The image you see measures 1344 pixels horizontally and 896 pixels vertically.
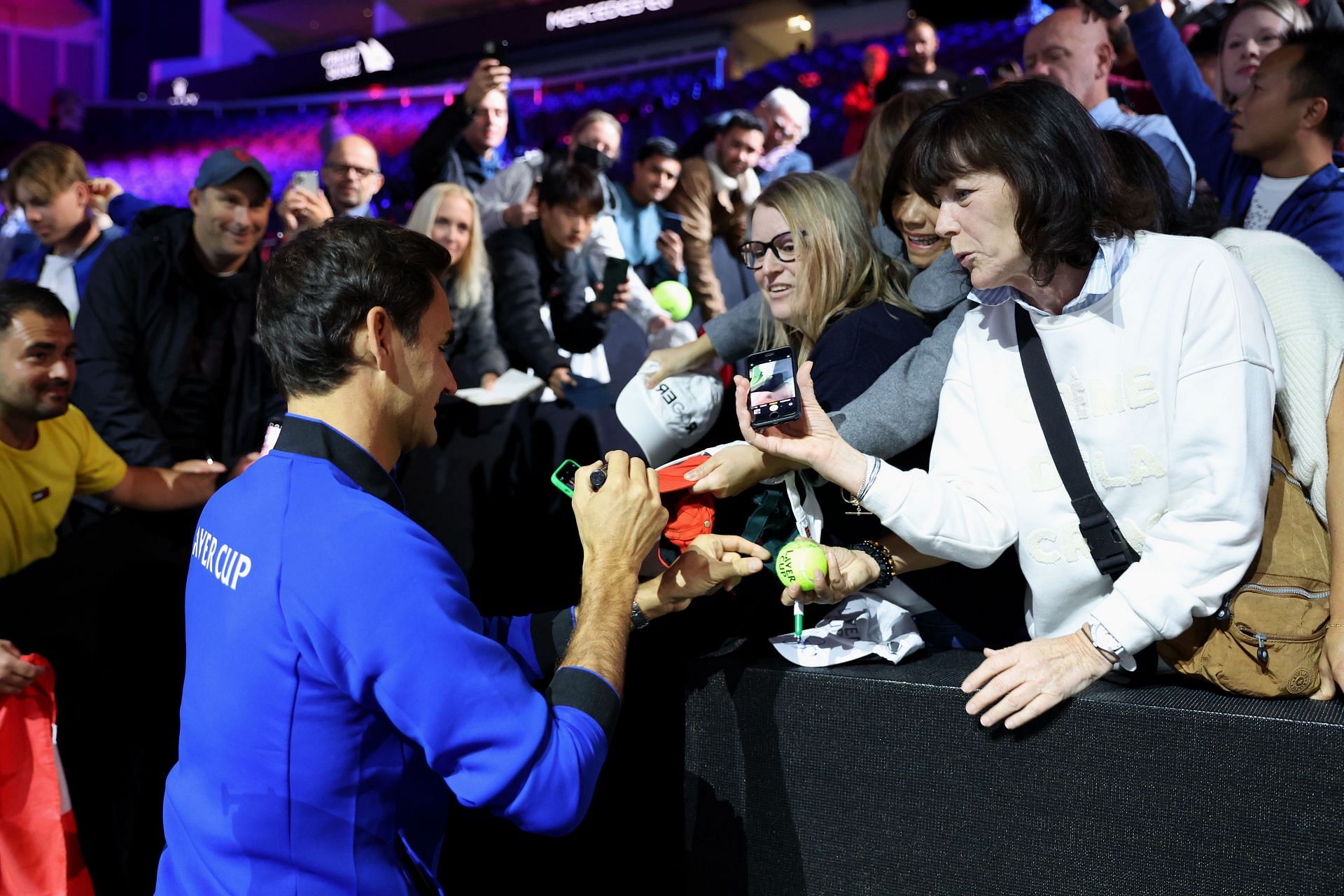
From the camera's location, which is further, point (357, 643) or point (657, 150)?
point (657, 150)

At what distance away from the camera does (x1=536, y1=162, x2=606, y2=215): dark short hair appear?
4.46 m

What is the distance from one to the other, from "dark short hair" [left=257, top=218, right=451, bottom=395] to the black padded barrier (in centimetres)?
87

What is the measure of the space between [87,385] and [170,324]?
1.09 ft

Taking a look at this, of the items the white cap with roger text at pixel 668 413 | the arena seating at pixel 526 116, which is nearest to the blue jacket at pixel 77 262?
the arena seating at pixel 526 116

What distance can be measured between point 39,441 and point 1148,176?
2.84m

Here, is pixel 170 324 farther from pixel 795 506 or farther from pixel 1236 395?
pixel 1236 395

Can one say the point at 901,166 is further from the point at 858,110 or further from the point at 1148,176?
the point at 858,110

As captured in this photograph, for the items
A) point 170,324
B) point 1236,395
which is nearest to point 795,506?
point 1236,395

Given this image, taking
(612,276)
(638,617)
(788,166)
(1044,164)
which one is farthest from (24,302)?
(788,166)

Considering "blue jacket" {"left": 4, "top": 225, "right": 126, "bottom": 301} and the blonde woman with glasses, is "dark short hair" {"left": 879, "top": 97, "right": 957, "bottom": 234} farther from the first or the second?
"blue jacket" {"left": 4, "top": 225, "right": 126, "bottom": 301}

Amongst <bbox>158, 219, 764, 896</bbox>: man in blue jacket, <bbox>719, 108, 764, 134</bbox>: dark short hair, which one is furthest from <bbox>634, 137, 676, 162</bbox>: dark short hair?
<bbox>158, 219, 764, 896</bbox>: man in blue jacket

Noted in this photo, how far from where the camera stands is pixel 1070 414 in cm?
173

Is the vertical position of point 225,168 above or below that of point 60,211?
above

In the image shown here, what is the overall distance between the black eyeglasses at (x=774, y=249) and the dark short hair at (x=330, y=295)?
3.13 feet
